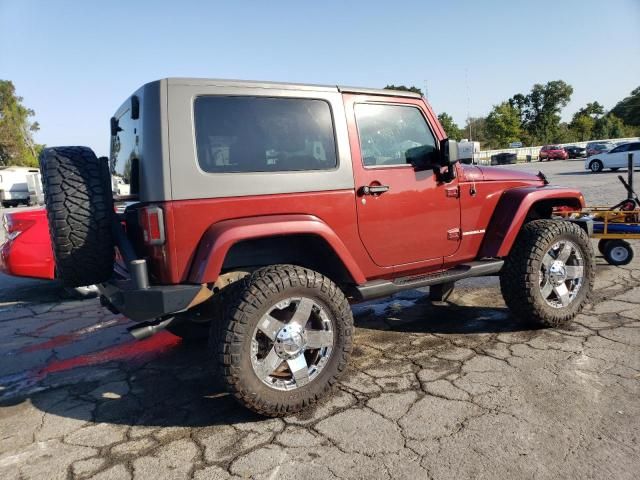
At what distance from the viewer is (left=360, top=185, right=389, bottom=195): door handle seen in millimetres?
3271

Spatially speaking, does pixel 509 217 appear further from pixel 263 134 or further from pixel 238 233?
pixel 238 233

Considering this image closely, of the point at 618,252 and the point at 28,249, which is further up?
the point at 28,249

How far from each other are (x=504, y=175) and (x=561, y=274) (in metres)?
Result: 0.99

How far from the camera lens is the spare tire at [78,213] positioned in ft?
9.22

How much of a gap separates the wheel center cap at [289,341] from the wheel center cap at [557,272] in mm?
2407

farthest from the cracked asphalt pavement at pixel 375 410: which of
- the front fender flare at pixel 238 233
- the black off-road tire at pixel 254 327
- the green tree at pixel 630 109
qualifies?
the green tree at pixel 630 109

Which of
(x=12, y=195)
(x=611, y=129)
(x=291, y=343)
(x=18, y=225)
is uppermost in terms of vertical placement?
(x=611, y=129)

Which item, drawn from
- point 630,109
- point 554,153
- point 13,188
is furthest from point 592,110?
point 13,188

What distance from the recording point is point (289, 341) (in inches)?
113

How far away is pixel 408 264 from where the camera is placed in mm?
3607

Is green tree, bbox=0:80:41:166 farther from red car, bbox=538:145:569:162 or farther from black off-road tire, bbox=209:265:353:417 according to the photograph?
black off-road tire, bbox=209:265:353:417

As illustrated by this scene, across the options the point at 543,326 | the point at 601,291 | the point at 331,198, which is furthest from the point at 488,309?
the point at 331,198

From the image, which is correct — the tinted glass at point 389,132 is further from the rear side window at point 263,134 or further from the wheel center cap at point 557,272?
the wheel center cap at point 557,272

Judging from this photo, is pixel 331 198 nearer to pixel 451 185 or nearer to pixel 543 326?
pixel 451 185
